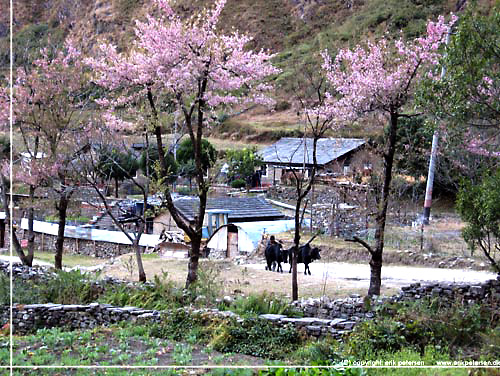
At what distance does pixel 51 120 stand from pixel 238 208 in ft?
34.6

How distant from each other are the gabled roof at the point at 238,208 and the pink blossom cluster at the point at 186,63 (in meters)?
10.1

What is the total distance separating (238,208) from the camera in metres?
23.4

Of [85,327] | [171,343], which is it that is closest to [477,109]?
[171,343]

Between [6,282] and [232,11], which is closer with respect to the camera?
[6,282]

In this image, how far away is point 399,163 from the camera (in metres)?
23.3

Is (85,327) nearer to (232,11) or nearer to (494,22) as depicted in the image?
(494,22)

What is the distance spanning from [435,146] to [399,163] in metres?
6.34

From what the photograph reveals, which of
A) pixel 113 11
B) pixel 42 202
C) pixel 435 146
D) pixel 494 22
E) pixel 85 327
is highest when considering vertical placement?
pixel 113 11

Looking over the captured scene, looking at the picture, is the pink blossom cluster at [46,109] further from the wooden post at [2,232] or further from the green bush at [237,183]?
the green bush at [237,183]

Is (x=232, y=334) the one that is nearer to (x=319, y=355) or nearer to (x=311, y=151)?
(x=319, y=355)

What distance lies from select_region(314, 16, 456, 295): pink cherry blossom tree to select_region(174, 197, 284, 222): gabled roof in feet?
36.5

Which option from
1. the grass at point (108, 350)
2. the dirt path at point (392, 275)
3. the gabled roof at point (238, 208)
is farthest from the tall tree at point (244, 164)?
the grass at point (108, 350)

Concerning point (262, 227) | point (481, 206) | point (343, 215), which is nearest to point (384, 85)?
point (481, 206)

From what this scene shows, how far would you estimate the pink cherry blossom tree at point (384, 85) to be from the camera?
11.1 metres
